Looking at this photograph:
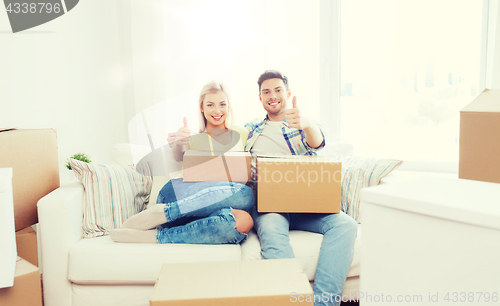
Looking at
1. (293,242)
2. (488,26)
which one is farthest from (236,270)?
(488,26)

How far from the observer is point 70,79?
1987 millimetres

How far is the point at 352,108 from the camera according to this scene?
246 centimetres

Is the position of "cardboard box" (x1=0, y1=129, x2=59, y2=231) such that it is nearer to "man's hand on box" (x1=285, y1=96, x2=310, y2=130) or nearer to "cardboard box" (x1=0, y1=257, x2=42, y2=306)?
"cardboard box" (x1=0, y1=257, x2=42, y2=306)

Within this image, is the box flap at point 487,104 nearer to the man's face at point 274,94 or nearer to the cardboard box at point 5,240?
the man's face at point 274,94

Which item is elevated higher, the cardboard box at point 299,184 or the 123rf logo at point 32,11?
the 123rf logo at point 32,11

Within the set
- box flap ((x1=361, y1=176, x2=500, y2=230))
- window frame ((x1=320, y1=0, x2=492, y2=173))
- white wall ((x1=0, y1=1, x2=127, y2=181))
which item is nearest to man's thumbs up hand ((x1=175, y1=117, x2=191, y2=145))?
white wall ((x1=0, y1=1, x2=127, y2=181))

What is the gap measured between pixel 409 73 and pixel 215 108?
1.35 m

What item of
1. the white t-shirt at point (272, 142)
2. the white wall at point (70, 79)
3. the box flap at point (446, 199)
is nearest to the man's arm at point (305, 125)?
the white t-shirt at point (272, 142)

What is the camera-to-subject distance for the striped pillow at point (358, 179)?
1.48m

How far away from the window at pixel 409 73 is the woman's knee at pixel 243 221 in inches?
54.6

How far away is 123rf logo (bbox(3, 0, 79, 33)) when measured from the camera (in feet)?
5.39

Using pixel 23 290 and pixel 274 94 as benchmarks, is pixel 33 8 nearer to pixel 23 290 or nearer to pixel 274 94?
pixel 274 94

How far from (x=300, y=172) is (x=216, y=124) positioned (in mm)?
581

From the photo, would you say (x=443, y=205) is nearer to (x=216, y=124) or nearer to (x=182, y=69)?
(x=216, y=124)
